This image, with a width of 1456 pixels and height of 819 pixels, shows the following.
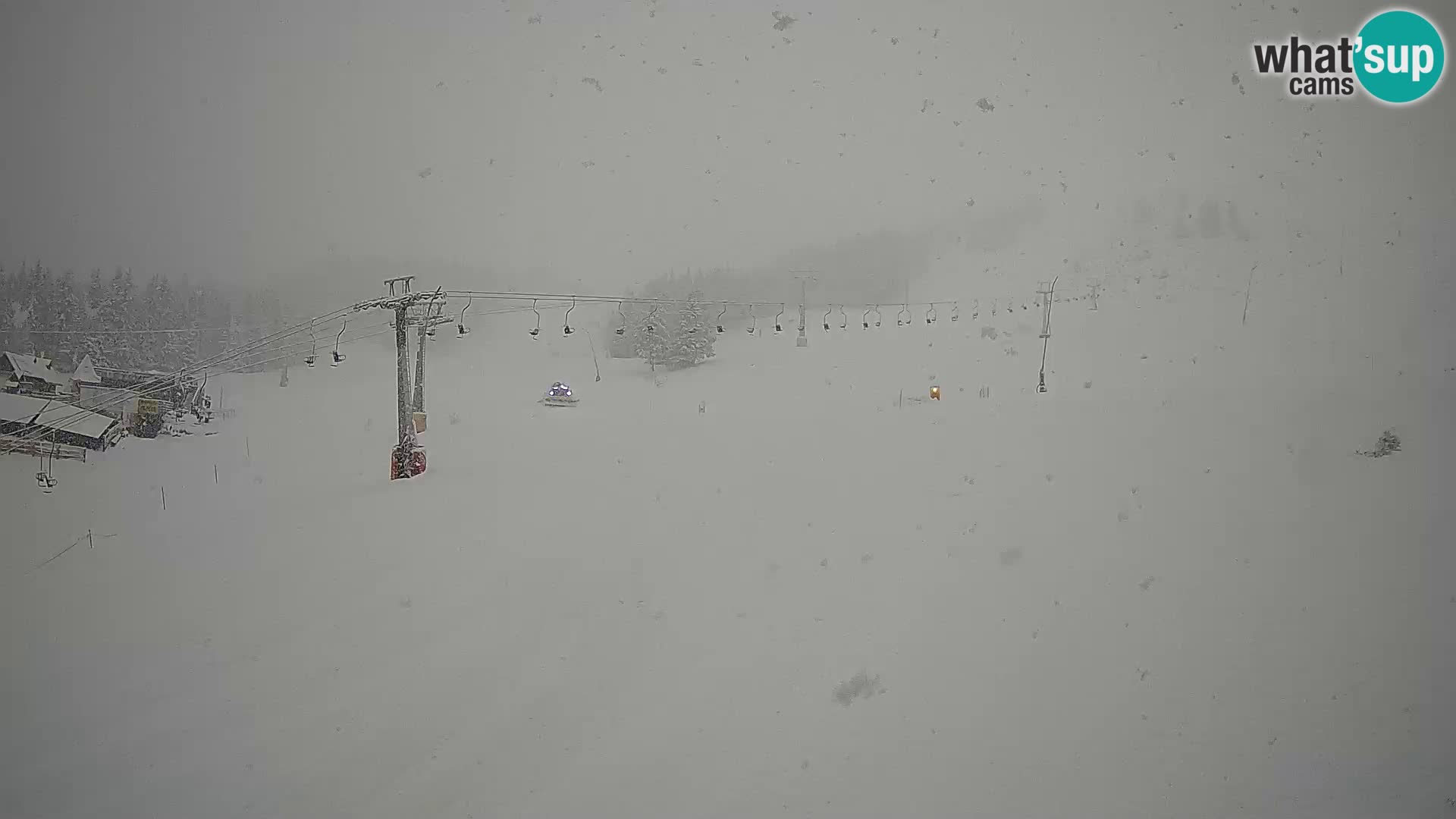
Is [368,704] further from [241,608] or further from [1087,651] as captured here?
[1087,651]

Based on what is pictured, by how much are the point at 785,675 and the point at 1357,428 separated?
7812 mm

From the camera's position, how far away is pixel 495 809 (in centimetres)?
499

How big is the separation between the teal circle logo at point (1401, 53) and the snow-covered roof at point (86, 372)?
744 inches

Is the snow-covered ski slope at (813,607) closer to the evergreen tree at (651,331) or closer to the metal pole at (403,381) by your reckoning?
the metal pole at (403,381)

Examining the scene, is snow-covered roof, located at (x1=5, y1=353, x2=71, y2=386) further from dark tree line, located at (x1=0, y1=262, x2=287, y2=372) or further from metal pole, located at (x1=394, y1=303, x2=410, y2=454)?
metal pole, located at (x1=394, y1=303, x2=410, y2=454)

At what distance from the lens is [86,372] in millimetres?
11953

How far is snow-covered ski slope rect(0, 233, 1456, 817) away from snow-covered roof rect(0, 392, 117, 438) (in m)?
0.55

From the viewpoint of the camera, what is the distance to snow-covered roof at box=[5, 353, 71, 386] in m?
10.9

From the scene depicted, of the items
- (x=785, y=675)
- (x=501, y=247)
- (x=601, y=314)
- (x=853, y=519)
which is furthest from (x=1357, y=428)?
(x=501, y=247)

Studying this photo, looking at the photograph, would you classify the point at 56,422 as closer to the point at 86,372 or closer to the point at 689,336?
the point at 86,372

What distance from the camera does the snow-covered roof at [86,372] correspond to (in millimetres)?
11727

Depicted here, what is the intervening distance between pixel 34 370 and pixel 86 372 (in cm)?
82

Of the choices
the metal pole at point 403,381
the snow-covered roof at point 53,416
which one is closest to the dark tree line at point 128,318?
the snow-covered roof at point 53,416

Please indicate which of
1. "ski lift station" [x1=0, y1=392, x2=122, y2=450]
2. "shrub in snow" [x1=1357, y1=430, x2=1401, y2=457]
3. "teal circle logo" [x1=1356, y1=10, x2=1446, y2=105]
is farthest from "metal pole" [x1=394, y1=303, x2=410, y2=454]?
"teal circle logo" [x1=1356, y1=10, x2=1446, y2=105]
